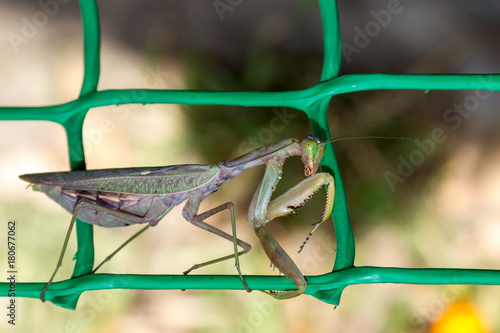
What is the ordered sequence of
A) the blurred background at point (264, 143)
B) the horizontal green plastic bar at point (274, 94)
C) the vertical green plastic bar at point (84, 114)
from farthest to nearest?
the blurred background at point (264, 143)
the vertical green plastic bar at point (84, 114)
the horizontal green plastic bar at point (274, 94)

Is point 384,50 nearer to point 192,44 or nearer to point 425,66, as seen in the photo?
point 425,66

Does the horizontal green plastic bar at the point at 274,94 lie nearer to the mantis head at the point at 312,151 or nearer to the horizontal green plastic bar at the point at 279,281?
the mantis head at the point at 312,151

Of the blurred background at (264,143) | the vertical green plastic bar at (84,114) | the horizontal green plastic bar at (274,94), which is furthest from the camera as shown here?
the blurred background at (264,143)

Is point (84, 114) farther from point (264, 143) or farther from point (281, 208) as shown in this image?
point (264, 143)

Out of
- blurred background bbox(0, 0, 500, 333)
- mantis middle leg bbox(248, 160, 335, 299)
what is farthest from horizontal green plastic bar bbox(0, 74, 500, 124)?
blurred background bbox(0, 0, 500, 333)

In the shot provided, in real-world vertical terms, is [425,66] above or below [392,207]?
above

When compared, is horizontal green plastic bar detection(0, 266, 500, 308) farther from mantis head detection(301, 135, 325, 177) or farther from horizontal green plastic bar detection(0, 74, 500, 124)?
horizontal green plastic bar detection(0, 74, 500, 124)

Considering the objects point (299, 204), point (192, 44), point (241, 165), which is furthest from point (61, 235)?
point (299, 204)

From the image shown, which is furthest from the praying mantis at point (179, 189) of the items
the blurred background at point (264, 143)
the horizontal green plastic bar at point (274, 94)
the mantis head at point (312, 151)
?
the blurred background at point (264, 143)
